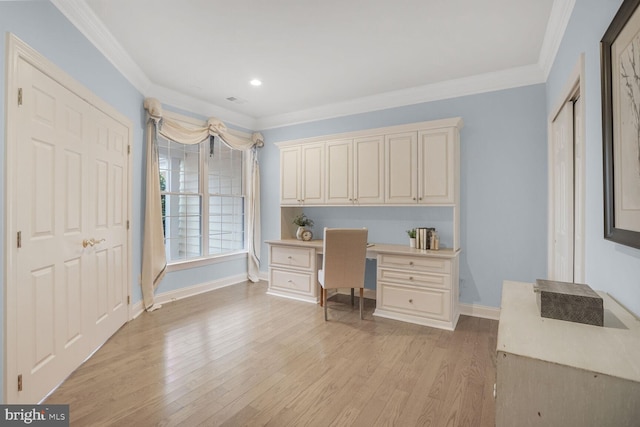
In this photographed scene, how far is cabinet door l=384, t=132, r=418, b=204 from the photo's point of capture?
3572mm

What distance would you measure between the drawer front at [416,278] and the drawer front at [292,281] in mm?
1020

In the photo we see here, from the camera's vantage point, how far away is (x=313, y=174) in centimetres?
434

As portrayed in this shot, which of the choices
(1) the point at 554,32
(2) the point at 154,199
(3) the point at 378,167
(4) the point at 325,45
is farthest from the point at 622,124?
(2) the point at 154,199

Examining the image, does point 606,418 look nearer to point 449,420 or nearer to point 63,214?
point 449,420

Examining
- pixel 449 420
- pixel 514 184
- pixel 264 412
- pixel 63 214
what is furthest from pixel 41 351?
pixel 514 184

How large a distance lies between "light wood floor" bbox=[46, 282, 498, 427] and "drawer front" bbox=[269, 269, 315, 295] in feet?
2.14

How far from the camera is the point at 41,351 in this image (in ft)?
6.47

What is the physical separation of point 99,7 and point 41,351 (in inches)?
97.4

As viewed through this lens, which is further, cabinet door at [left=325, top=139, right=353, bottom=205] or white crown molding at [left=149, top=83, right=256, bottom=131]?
cabinet door at [left=325, top=139, right=353, bottom=205]

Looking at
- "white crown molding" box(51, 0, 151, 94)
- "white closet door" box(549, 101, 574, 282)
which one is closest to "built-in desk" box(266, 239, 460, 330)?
"white closet door" box(549, 101, 574, 282)

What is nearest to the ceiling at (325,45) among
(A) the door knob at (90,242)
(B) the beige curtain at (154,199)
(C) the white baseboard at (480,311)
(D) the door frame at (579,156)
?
(B) the beige curtain at (154,199)

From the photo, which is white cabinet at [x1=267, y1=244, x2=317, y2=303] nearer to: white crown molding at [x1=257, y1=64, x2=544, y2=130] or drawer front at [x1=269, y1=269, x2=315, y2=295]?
drawer front at [x1=269, y1=269, x2=315, y2=295]

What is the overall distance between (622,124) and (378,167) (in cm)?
265

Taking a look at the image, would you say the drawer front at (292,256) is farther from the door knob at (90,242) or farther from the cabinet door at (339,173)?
the door knob at (90,242)
